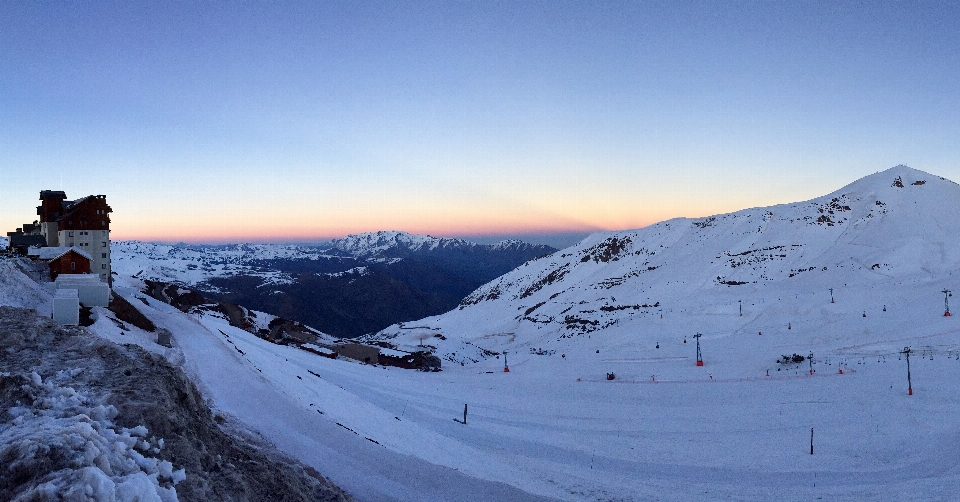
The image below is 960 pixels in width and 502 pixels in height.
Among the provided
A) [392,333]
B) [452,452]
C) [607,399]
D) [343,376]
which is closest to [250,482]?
[452,452]

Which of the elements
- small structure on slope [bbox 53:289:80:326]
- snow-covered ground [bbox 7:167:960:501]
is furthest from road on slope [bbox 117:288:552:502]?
small structure on slope [bbox 53:289:80:326]

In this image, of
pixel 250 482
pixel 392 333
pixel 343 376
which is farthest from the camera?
pixel 392 333

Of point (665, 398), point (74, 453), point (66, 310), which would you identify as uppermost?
point (74, 453)

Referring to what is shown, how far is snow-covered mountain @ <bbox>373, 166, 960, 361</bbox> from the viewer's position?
67062 millimetres

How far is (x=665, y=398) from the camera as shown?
3441 cm

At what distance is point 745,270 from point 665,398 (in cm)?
6409

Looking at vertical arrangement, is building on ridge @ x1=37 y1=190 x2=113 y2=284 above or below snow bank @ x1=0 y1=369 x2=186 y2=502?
above

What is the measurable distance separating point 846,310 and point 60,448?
69.3 metres

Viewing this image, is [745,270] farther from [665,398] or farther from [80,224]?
[80,224]

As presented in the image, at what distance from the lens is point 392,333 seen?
98.4m

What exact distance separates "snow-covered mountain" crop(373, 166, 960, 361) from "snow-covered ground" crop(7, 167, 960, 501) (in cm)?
85

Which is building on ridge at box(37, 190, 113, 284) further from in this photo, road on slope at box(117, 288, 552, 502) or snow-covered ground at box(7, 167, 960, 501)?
road on slope at box(117, 288, 552, 502)

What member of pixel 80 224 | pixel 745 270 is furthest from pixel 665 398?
pixel 745 270

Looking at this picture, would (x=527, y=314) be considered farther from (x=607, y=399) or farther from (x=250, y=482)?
(x=250, y=482)
